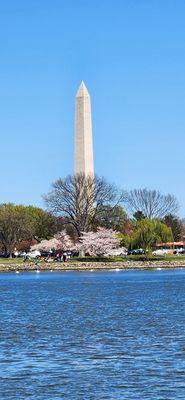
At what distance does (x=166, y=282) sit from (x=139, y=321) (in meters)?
35.5

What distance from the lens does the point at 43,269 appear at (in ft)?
301

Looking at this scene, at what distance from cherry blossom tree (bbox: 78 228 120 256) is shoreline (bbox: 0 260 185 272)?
17.1 ft

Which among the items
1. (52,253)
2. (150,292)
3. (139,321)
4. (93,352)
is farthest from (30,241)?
(93,352)

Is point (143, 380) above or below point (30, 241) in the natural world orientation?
below

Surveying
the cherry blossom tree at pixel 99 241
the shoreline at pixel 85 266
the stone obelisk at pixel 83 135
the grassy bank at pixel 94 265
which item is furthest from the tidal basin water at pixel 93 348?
the cherry blossom tree at pixel 99 241

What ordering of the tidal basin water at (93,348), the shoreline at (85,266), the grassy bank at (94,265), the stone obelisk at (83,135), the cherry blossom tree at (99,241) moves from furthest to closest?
the cherry blossom tree at (99,241) → the stone obelisk at (83,135) → the grassy bank at (94,265) → the shoreline at (85,266) → the tidal basin water at (93,348)

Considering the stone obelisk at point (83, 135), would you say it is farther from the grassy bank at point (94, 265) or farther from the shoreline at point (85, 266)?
the shoreline at point (85, 266)

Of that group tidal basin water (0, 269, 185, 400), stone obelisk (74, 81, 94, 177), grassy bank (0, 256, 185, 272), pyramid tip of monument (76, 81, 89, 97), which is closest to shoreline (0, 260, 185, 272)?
grassy bank (0, 256, 185, 272)

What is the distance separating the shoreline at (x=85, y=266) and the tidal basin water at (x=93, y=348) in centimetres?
4149

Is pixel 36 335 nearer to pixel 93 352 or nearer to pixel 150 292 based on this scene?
pixel 93 352

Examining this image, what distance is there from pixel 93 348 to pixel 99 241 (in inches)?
2936

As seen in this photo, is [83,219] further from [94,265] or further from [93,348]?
[93,348]

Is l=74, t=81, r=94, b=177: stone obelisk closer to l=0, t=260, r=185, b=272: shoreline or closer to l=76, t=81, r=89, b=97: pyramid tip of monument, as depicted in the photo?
l=76, t=81, r=89, b=97: pyramid tip of monument

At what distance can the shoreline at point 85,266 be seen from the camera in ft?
298
